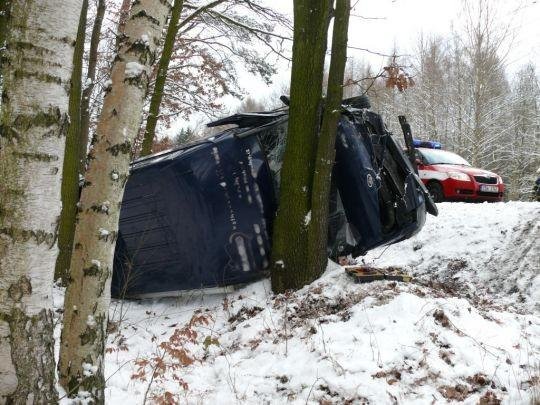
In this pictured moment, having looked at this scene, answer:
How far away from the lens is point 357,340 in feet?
12.1

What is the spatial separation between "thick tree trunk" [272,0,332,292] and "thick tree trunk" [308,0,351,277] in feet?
0.29

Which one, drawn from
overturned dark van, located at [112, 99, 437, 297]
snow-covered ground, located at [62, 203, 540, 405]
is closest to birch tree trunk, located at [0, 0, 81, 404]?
snow-covered ground, located at [62, 203, 540, 405]

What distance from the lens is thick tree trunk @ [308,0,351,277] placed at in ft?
17.0

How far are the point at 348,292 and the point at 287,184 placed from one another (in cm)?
127

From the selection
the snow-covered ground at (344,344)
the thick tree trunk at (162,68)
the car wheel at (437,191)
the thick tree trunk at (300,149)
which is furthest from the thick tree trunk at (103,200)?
the car wheel at (437,191)

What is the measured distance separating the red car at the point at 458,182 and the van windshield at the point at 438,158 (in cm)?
7

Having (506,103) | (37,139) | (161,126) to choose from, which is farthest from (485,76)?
(37,139)

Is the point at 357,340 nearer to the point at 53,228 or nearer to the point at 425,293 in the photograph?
the point at 425,293

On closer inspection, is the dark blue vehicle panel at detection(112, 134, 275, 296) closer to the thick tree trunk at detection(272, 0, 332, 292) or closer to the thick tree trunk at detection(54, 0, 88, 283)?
the thick tree trunk at detection(272, 0, 332, 292)

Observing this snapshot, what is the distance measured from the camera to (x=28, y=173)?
2.04m

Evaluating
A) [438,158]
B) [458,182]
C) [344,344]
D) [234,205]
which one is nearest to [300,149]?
[234,205]

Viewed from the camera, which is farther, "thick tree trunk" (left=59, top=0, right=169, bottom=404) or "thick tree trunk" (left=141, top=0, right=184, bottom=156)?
"thick tree trunk" (left=141, top=0, right=184, bottom=156)

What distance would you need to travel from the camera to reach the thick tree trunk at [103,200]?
259 centimetres

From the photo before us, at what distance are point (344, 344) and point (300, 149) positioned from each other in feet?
7.40
